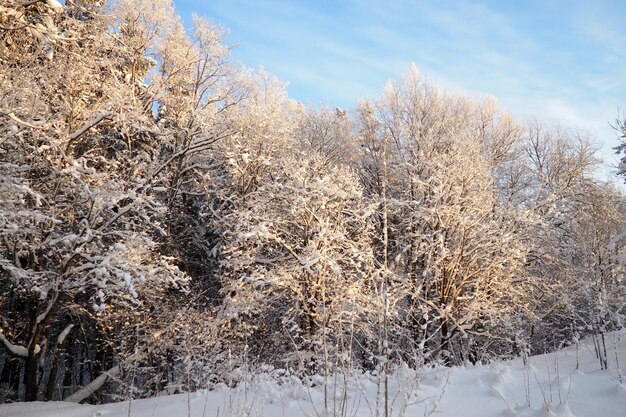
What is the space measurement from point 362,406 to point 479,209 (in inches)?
369

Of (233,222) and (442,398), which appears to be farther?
(233,222)

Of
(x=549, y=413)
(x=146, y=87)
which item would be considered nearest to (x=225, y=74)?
(x=146, y=87)

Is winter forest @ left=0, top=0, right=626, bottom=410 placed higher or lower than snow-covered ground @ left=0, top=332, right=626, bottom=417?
higher

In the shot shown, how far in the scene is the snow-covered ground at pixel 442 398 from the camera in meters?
4.57

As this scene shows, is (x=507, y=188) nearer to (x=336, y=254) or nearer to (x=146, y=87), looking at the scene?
(x=336, y=254)

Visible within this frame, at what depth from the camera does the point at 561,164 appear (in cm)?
1875

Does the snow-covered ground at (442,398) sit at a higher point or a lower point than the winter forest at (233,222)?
lower

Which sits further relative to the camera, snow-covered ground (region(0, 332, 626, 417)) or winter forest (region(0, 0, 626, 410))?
winter forest (region(0, 0, 626, 410))

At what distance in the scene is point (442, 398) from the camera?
5258 millimetres

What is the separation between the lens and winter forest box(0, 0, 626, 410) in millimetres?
9445

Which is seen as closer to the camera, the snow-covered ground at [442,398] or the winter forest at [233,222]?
the snow-covered ground at [442,398]

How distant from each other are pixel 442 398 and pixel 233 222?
9.61 meters

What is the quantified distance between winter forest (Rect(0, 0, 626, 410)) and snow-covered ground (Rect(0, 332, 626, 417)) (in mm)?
1256

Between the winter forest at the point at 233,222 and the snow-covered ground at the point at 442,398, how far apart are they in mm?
1256
